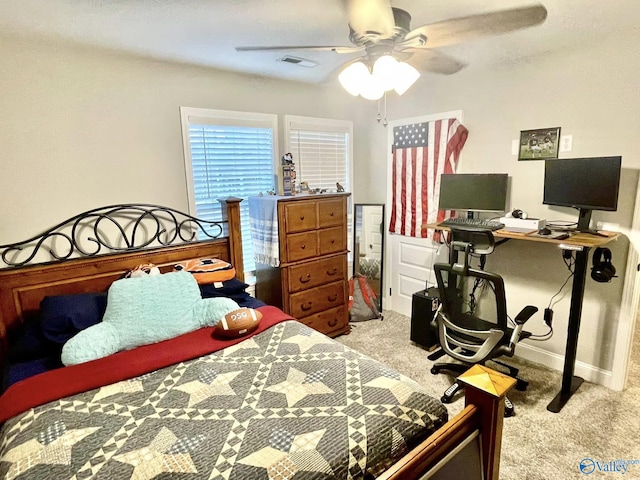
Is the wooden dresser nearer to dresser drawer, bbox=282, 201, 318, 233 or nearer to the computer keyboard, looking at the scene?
dresser drawer, bbox=282, 201, 318, 233

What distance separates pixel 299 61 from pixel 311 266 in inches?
65.3

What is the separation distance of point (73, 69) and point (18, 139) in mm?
554

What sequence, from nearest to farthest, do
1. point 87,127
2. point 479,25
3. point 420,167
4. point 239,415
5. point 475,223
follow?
point 239,415, point 479,25, point 87,127, point 475,223, point 420,167

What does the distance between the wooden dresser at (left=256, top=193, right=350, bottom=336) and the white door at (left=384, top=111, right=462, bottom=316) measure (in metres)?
0.77

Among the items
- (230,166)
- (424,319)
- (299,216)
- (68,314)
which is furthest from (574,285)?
(68,314)

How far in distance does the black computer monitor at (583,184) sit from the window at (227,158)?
7.38 ft

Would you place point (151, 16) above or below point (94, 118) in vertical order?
above

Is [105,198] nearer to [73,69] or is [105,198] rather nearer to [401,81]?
[73,69]

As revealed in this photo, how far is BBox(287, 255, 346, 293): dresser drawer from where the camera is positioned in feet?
10.2

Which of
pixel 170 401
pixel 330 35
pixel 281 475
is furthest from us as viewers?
pixel 330 35

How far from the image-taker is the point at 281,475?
1.07m

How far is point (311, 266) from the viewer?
320cm

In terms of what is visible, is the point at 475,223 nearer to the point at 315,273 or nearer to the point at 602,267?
the point at 602,267

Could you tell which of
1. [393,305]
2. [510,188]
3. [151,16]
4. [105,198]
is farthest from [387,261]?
[151,16]
